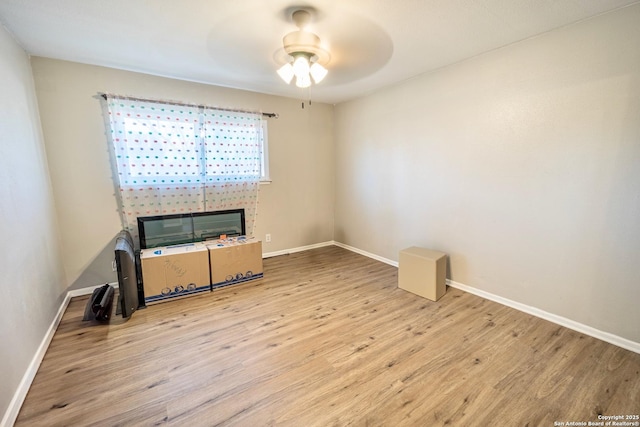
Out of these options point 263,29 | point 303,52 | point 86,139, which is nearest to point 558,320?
point 303,52

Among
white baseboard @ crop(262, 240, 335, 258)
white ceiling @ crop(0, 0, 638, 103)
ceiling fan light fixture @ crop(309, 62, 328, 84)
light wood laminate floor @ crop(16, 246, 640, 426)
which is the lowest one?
light wood laminate floor @ crop(16, 246, 640, 426)

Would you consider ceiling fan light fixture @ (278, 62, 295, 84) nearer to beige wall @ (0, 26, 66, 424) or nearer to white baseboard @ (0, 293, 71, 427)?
beige wall @ (0, 26, 66, 424)

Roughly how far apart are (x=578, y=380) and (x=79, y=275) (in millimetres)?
4237

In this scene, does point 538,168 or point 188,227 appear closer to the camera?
point 538,168

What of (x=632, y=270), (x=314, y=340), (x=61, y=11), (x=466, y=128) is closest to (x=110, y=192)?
(x=61, y=11)

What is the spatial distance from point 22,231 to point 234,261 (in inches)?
64.4

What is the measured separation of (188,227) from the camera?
3.15 m

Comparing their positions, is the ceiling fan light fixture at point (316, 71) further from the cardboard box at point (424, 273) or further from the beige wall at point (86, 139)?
the cardboard box at point (424, 273)

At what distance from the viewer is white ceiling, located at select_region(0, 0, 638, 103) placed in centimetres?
174

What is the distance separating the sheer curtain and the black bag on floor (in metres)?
0.73

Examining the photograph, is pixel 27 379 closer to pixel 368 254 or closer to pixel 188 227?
pixel 188 227

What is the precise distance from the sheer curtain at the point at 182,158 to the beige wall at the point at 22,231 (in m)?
0.59

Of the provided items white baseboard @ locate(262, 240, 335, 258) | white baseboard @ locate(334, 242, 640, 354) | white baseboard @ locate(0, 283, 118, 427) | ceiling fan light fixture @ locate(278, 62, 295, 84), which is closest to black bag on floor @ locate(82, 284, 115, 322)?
white baseboard @ locate(0, 283, 118, 427)

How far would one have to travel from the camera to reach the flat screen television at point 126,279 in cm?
225
